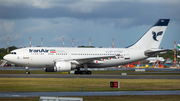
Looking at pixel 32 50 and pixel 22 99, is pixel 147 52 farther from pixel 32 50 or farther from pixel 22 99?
pixel 22 99

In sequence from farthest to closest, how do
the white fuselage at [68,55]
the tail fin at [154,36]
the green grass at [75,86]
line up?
the tail fin at [154,36], the white fuselage at [68,55], the green grass at [75,86]

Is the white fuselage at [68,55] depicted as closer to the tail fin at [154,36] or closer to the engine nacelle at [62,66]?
the engine nacelle at [62,66]

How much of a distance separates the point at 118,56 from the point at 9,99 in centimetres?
3632

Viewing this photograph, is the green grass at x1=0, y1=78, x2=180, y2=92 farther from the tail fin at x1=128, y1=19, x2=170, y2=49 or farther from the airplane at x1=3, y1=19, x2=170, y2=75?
the tail fin at x1=128, y1=19, x2=170, y2=49

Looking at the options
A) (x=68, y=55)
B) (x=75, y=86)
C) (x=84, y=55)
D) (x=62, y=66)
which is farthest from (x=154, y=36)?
(x=75, y=86)

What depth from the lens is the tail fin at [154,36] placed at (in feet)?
183

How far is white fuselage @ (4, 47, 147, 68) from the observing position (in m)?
49.5

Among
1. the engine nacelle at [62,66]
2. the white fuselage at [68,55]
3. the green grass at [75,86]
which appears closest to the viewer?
the green grass at [75,86]

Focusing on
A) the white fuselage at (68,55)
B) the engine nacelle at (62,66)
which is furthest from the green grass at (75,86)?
the white fuselage at (68,55)

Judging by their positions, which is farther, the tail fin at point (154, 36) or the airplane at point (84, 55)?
the tail fin at point (154, 36)

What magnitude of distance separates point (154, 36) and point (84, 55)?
16.0 metres

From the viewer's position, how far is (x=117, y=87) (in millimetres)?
28172

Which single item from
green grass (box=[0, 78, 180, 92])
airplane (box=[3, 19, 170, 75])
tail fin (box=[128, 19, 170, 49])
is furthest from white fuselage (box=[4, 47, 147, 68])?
green grass (box=[0, 78, 180, 92])

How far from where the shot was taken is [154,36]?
55969 mm
